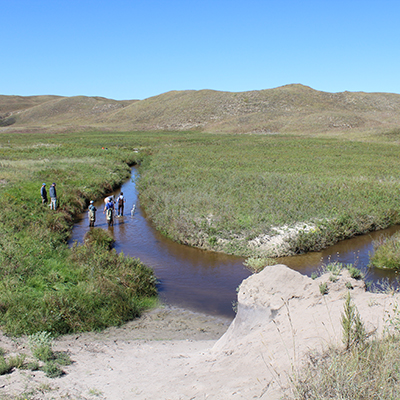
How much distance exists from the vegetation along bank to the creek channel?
542 mm

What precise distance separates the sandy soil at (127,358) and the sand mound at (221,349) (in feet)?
0.05

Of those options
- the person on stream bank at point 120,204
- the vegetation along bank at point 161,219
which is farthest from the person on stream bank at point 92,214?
the person on stream bank at point 120,204

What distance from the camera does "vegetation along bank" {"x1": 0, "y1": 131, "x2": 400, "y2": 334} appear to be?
31.7 feet

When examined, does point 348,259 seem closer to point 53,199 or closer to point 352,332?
point 352,332

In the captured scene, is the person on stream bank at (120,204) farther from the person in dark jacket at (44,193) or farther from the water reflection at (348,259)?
the water reflection at (348,259)

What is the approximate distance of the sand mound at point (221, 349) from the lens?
5.50 meters

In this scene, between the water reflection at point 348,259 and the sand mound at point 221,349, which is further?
the water reflection at point 348,259

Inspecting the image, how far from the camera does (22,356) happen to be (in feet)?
21.9

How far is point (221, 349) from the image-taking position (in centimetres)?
717

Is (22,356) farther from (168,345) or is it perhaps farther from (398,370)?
(398,370)

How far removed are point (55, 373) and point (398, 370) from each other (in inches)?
199

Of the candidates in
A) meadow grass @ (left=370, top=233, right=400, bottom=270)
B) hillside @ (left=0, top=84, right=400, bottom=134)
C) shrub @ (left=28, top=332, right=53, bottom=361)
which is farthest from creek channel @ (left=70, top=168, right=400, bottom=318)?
hillside @ (left=0, top=84, right=400, bottom=134)

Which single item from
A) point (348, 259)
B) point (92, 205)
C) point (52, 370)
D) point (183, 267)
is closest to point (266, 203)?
point (348, 259)

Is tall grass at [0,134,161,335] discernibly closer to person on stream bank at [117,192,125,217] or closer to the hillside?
person on stream bank at [117,192,125,217]
